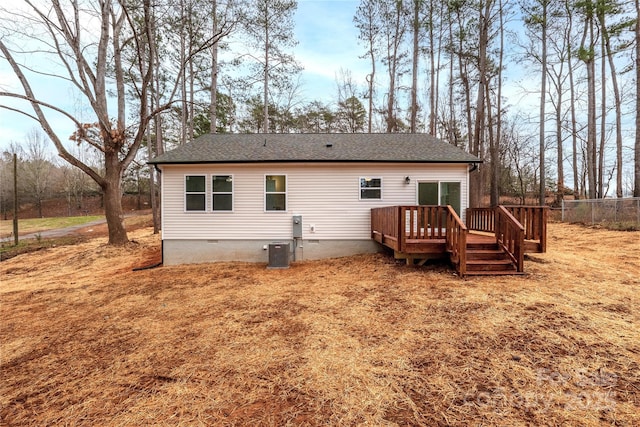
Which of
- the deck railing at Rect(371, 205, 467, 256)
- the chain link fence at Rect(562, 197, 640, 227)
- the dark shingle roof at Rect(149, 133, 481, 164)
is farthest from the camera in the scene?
the chain link fence at Rect(562, 197, 640, 227)

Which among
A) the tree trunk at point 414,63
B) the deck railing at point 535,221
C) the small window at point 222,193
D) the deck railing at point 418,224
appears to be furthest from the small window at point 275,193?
the tree trunk at point 414,63

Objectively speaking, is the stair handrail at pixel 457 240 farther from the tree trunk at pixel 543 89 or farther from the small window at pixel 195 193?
the tree trunk at pixel 543 89

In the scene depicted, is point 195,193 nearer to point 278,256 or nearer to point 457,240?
point 278,256

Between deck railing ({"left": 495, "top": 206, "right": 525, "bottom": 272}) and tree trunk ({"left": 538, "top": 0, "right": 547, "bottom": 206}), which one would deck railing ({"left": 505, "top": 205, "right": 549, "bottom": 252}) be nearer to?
deck railing ({"left": 495, "top": 206, "right": 525, "bottom": 272})

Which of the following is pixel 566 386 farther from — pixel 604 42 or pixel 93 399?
pixel 604 42

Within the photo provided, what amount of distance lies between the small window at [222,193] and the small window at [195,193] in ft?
0.89

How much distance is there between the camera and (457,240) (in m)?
5.87

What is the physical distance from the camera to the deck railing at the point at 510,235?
5.68 m

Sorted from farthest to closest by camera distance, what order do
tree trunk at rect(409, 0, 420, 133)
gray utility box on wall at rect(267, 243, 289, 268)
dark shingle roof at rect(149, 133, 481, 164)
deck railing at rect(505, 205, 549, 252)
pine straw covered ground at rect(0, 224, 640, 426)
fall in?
tree trunk at rect(409, 0, 420, 133) → dark shingle roof at rect(149, 133, 481, 164) → gray utility box on wall at rect(267, 243, 289, 268) → deck railing at rect(505, 205, 549, 252) → pine straw covered ground at rect(0, 224, 640, 426)

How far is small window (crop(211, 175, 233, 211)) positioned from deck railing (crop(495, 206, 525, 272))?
7.00 metres

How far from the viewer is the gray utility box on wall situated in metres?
7.61

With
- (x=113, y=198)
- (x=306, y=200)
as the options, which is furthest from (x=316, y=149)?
(x=113, y=198)

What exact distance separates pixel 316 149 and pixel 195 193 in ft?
12.9

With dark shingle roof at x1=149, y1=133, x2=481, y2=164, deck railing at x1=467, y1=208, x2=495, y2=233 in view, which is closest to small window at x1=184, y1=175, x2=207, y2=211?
dark shingle roof at x1=149, y1=133, x2=481, y2=164
